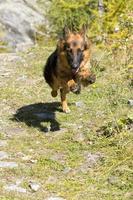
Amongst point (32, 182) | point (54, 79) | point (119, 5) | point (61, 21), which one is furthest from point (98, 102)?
point (61, 21)

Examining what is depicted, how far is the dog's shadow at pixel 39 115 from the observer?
8.37m

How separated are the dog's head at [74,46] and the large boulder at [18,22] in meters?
11.2

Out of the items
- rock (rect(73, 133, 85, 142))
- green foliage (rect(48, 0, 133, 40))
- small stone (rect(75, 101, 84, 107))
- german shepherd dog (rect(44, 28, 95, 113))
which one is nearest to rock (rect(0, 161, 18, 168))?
rock (rect(73, 133, 85, 142))

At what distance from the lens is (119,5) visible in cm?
1473

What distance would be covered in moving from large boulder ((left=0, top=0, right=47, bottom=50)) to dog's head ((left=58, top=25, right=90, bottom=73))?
11.2m

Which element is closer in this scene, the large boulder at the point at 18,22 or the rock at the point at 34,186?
the rock at the point at 34,186

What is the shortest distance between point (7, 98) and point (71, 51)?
234cm

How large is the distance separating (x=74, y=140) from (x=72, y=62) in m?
1.06

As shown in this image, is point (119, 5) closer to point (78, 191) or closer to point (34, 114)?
point (34, 114)

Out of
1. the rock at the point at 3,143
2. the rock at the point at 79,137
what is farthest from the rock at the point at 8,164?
the rock at the point at 79,137

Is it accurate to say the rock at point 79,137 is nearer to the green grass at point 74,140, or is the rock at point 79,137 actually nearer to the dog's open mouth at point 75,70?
the green grass at point 74,140

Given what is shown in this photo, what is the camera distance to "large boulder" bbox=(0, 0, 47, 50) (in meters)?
19.8

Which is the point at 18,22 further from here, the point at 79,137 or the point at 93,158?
the point at 93,158

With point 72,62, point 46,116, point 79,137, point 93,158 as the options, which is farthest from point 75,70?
point 93,158
